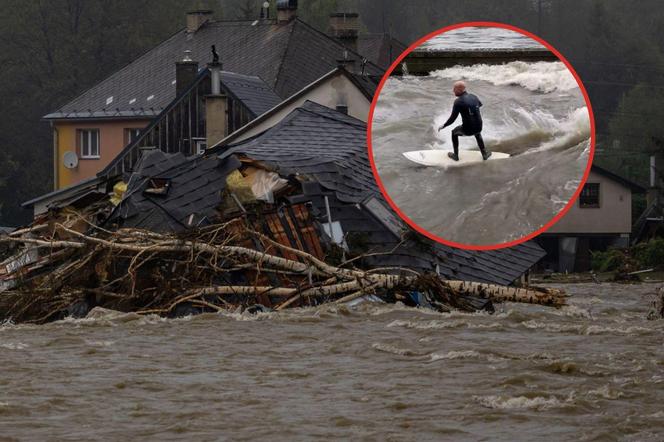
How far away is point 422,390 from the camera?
1285 cm

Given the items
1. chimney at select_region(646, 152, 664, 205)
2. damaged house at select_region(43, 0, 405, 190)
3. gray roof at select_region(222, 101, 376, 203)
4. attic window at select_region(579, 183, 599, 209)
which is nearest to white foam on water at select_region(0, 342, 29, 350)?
gray roof at select_region(222, 101, 376, 203)

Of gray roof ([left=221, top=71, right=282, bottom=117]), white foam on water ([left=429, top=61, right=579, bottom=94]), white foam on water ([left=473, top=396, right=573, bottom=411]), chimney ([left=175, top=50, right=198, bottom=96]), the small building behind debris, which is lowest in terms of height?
the small building behind debris

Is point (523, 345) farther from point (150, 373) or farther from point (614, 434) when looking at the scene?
point (614, 434)

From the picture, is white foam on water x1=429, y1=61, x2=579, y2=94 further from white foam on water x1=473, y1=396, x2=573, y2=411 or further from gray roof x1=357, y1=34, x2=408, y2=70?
gray roof x1=357, y1=34, x2=408, y2=70

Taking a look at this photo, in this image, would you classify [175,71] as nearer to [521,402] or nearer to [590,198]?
[590,198]

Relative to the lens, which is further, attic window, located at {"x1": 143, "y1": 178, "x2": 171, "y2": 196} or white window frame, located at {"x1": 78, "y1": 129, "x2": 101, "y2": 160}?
white window frame, located at {"x1": 78, "y1": 129, "x2": 101, "y2": 160}

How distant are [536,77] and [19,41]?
2919 inches

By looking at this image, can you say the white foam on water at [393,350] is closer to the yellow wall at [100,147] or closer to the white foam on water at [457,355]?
the white foam on water at [457,355]

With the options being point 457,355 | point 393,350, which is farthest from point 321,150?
point 457,355

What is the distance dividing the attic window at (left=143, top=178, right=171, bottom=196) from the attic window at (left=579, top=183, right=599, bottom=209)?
35390mm

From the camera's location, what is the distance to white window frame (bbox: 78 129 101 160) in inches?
2111

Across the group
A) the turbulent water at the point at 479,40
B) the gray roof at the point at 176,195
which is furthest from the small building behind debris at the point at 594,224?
the turbulent water at the point at 479,40

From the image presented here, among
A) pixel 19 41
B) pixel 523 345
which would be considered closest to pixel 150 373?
pixel 523 345

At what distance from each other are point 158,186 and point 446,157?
46.5 feet
